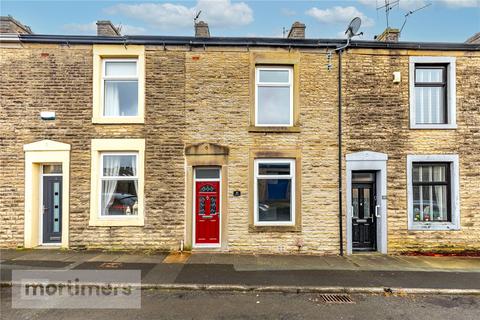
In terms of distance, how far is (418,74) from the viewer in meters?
11.6

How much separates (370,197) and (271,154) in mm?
3500

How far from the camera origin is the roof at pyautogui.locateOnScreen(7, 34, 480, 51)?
11.0m

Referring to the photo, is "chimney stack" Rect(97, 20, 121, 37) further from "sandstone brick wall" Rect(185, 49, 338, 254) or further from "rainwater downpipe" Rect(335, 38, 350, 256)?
"rainwater downpipe" Rect(335, 38, 350, 256)

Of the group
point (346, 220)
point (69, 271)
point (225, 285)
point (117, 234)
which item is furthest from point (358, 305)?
point (117, 234)

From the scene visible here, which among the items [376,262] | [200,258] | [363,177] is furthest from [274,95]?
[376,262]

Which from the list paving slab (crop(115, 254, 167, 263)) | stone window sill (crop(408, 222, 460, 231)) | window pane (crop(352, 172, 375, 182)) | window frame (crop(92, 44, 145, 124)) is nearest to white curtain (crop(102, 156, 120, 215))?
window frame (crop(92, 44, 145, 124))

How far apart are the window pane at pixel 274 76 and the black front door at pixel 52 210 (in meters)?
7.15

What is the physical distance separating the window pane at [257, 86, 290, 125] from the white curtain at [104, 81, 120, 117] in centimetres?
447

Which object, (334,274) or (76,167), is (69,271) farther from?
(334,274)

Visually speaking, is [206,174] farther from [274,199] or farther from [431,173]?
[431,173]

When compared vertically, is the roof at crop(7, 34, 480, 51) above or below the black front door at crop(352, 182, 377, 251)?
above

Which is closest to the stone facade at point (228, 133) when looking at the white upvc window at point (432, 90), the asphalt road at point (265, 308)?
the white upvc window at point (432, 90)

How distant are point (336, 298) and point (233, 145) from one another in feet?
18.0

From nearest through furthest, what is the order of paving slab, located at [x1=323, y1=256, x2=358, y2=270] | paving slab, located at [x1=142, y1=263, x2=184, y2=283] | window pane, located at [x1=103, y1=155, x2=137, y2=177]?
paving slab, located at [x1=142, y1=263, x2=184, y2=283] → paving slab, located at [x1=323, y1=256, x2=358, y2=270] → window pane, located at [x1=103, y1=155, x2=137, y2=177]
